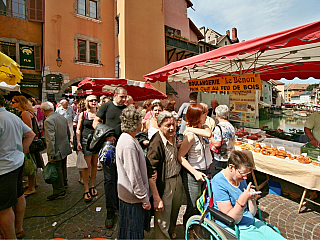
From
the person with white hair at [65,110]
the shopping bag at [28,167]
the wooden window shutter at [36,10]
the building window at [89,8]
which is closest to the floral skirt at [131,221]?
the shopping bag at [28,167]

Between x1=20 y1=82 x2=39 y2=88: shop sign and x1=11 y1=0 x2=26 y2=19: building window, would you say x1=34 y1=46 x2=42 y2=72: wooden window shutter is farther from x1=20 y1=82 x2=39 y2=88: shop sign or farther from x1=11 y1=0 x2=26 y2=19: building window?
x1=11 y1=0 x2=26 y2=19: building window

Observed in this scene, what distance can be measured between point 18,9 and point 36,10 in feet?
4.11

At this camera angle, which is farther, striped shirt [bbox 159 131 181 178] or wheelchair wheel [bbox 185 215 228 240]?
striped shirt [bbox 159 131 181 178]

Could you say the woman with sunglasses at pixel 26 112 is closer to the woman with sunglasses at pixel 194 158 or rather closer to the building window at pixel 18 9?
the woman with sunglasses at pixel 194 158

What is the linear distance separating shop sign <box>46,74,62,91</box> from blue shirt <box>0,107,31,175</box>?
36.0 ft

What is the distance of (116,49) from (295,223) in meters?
14.7

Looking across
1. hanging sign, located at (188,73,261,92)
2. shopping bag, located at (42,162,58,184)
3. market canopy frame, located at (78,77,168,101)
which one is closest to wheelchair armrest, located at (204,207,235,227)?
hanging sign, located at (188,73,261,92)

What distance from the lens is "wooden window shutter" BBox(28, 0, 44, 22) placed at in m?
11.2

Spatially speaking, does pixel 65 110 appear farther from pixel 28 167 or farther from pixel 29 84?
pixel 29 84

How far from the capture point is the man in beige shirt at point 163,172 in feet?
6.66

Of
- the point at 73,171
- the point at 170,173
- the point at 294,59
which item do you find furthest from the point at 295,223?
the point at 73,171

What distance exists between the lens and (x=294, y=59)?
4.31 metres

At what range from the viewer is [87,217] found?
296cm

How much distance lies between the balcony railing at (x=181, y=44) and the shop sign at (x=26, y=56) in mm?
10736
